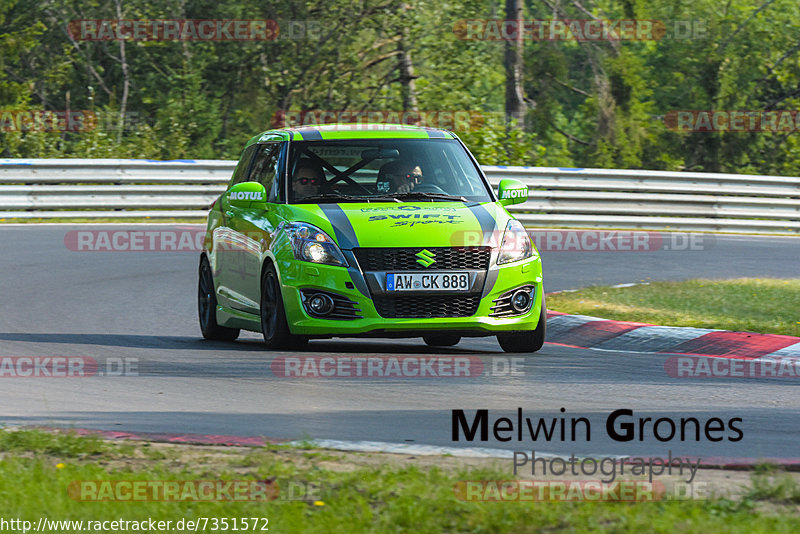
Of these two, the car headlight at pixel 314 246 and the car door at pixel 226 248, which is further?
the car door at pixel 226 248

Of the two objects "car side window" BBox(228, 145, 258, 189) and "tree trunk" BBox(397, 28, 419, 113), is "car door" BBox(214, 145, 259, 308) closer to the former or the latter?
"car side window" BBox(228, 145, 258, 189)

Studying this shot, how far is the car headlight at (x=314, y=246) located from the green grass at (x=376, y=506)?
3.81 meters

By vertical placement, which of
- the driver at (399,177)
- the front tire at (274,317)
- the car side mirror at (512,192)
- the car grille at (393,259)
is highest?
the driver at (399,177)

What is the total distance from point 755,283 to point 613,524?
10.4 metres

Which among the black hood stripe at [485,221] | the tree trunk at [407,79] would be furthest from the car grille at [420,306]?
the tree trunk at [407,79]

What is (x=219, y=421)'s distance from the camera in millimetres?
6988

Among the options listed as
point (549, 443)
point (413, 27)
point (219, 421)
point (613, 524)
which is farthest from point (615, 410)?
point (413, 27)

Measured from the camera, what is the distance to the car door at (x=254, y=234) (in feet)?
33.6

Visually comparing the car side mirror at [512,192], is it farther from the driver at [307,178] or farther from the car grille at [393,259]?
the driver at [307,178]

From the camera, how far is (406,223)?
9.58 meters

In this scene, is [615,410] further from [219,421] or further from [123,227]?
[123,227]

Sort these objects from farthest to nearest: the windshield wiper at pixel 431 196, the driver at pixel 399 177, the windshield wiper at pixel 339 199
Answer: the driver at pixel 399 177 < the windshield wiper at pixel 431 196 < the windshield wiper at pixel 339 199

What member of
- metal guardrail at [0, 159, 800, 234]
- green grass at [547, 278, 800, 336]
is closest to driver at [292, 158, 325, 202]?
green grass at [547, 278, 800, 336]

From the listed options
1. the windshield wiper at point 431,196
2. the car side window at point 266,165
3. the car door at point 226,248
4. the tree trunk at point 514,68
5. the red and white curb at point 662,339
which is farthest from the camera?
the tree trunk at point 514,68
